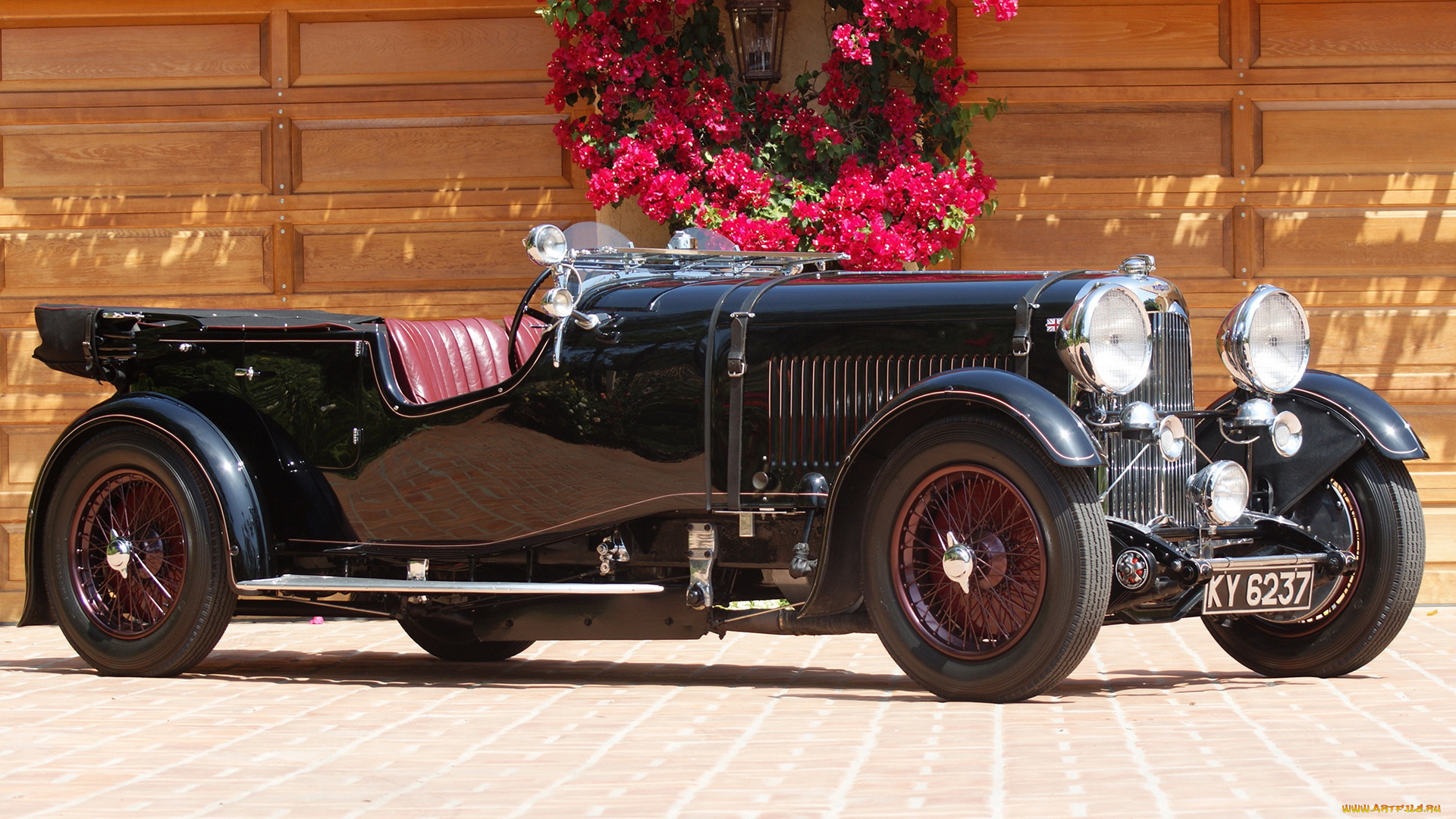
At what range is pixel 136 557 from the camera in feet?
18.7

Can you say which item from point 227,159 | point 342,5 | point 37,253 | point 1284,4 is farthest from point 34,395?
point 1284,4

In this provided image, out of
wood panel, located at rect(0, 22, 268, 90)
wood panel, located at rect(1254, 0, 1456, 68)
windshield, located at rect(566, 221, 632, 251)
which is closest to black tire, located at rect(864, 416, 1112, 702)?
windshield, located at rect(566, 221, 632, 251)

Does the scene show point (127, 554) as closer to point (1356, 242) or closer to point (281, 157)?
point (281, 157)

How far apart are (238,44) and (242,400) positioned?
3552 mm

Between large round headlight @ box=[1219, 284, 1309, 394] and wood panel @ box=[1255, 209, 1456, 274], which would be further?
wood panel @ box=[1255, 209, 1456, 274]

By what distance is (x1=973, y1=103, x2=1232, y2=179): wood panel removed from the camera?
852 centimetres

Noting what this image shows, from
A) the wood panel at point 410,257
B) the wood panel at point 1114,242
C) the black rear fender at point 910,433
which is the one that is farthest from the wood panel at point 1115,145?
the black rear fender at point 910,433

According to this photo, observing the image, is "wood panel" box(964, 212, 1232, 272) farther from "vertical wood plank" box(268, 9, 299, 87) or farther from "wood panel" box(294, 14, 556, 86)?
"vertical wood plank" box(268, 9, 299, 87)

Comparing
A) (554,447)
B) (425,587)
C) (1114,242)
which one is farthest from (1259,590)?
(1114,242)

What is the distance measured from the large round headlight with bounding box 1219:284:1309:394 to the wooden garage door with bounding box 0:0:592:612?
4225mm

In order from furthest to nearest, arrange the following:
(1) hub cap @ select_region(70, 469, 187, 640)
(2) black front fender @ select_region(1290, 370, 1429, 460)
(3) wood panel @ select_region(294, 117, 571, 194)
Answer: (3) wood panel @ select_region(294, 117, 571, 194)
(1) hub cap @ select_region(70, 469, 187, 640)
(2) black front fender @ select_region(1290, 370, 1429, 460)

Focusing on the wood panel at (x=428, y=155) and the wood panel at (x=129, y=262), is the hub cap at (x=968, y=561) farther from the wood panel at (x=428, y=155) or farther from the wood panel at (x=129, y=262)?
the wood panel at (x=129, y=262)

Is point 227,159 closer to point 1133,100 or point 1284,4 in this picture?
point 1133,100

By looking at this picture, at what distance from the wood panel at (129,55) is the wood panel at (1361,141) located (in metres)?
5.00
